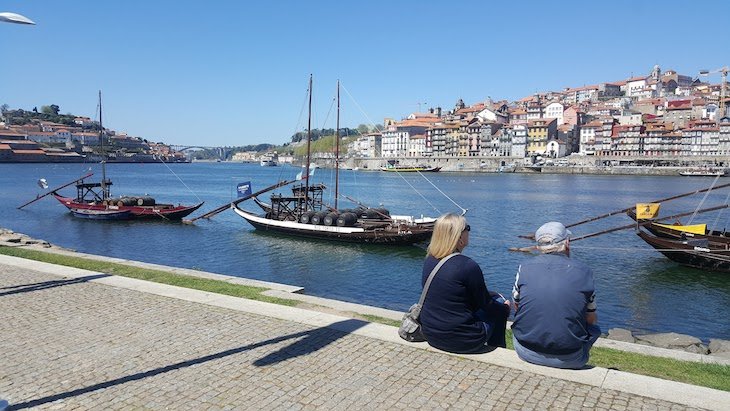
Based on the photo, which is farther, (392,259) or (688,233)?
(392,259)

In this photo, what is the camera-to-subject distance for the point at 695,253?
24984mm

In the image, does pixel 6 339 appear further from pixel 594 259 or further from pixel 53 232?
pixel 53 232

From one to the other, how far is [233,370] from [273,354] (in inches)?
28.0

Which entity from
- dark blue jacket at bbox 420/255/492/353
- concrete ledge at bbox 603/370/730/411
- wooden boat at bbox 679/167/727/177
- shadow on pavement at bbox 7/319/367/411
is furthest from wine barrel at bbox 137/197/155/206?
wooden boat at bbox 679/167/727/177

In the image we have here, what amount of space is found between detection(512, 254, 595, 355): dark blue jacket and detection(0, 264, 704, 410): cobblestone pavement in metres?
0.63

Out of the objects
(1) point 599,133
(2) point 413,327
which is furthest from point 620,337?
(1) point 599,133

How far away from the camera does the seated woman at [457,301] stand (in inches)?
251

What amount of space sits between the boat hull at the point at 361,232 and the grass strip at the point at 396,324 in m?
17.6

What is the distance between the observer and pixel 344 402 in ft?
19.5

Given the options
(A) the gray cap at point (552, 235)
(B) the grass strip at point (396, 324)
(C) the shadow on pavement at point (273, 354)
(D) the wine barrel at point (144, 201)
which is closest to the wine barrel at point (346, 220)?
(B) the grass strip at point (396, 324)

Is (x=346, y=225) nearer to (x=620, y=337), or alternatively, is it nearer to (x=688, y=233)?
(x=688, y=233)

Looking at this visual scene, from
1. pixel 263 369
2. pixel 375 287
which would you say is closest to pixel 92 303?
pixel 263 369

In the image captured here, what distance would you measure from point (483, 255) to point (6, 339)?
24.2 metres

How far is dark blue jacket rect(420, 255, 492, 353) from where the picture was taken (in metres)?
6.37
